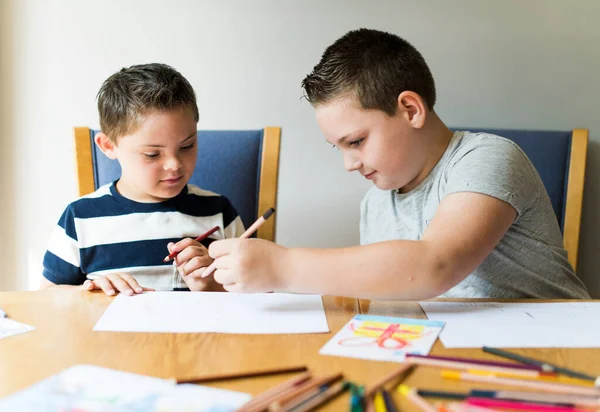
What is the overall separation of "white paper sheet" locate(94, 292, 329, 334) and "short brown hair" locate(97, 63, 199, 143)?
417 mm

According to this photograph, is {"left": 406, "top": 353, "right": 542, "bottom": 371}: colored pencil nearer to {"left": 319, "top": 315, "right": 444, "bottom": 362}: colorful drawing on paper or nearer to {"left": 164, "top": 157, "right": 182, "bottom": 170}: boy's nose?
{"left": 319, "top": 315, "right": 444, "bottom": 362}: colorful drawing on paper

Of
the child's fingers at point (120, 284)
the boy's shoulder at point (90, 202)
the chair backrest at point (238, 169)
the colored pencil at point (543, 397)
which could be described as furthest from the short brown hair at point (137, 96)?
the colored pencil at point (543, 397)

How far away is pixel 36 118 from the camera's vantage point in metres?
1.74

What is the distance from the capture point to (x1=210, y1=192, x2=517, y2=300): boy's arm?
0.80m

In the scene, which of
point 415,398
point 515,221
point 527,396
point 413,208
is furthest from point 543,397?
point 413,208

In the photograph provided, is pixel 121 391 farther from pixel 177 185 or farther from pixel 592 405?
pixel 177 185

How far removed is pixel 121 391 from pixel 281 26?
136 centimetres

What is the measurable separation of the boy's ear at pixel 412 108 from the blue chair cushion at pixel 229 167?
0.53 metres

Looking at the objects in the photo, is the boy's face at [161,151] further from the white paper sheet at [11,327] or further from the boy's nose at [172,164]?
the white paper sheet at [11,327]

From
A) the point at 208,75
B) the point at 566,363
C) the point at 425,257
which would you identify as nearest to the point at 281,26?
the point at 208,75

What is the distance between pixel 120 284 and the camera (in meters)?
0.97

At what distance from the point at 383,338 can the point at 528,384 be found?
0.19m

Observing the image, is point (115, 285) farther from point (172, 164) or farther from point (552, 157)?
point (552, 157)

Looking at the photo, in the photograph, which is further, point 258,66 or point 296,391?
point 258,66
